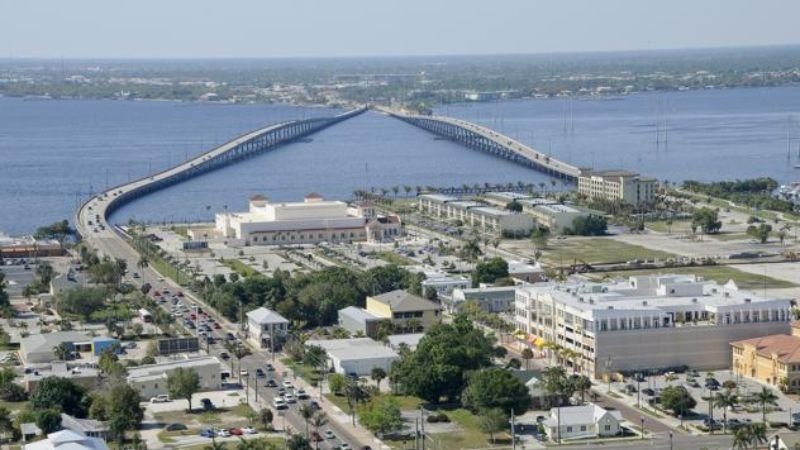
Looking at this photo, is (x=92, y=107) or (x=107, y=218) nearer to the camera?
(x=107, y=218)

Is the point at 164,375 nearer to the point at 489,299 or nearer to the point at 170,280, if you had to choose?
the point at 489,299

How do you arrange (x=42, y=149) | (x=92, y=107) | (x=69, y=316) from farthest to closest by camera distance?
1. (x=92, y=107)
2. (x=42, y=149)
3. (x=69, y=316)

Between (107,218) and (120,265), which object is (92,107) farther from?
(120,265)

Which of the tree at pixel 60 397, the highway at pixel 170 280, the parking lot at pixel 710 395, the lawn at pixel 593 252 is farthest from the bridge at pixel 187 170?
the parking lot at pixel 710 395

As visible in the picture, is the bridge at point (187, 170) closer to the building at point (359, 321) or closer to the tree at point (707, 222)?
the tree at point (707, 222)

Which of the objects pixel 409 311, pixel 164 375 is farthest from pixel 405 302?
pixel 164 375

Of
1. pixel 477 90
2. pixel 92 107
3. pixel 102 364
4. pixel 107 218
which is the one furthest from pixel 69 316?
pixel 477 90

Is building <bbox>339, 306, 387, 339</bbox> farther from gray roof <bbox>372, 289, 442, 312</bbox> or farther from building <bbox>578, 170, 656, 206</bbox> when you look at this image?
building <bbox>578, 170, 656, 206</bbox>
